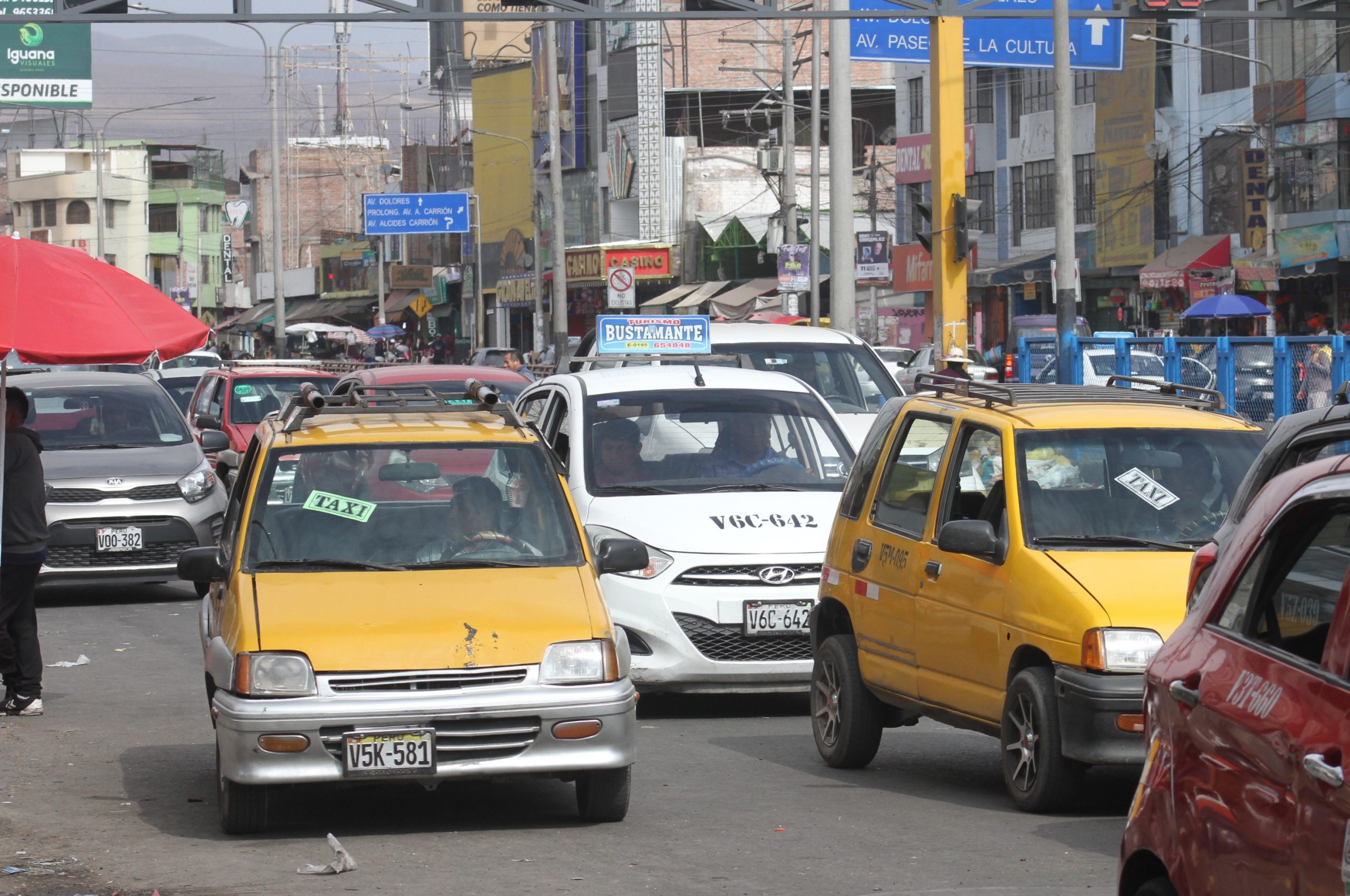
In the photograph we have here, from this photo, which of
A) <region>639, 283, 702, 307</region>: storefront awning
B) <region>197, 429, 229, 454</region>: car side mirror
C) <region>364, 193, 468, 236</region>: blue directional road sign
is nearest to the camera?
<region>197, 429, 229, 454</region>: car side mirror

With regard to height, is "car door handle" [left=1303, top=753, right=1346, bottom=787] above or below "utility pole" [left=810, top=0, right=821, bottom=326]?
below

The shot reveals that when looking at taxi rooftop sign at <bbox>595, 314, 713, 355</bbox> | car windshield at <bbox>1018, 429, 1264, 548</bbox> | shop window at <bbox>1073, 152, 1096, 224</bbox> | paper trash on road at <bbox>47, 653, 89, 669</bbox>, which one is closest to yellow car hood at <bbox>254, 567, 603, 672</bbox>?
car windshield at <bbox>1018, 429, 1264, 548</bbox>

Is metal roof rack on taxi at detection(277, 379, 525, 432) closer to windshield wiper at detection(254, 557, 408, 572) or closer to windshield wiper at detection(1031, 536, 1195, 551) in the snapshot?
windshield wiper at detection(254, 557, 408, 572)

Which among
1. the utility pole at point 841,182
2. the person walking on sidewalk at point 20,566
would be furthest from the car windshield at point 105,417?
the utility pole at point 841,182

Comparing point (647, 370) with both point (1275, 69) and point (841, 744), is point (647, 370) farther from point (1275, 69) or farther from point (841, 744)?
point (1275, 69)

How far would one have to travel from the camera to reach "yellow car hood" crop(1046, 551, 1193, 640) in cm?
704

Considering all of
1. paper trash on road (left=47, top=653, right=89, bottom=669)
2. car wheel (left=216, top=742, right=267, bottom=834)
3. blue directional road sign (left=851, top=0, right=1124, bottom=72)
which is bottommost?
paper trash on road (left=47, top=653, right=89, bottom=669)

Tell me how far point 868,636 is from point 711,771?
950mm

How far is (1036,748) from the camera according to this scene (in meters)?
7.33

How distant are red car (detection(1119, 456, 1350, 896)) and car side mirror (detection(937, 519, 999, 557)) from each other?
2.99m

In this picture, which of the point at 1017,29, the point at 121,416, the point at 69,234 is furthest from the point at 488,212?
the point at 121,416

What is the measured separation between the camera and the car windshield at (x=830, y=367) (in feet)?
51.5

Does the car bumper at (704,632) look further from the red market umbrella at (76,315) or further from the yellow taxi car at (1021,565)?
the red market umbrella at (76,315)

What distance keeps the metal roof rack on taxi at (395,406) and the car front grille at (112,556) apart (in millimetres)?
6762
